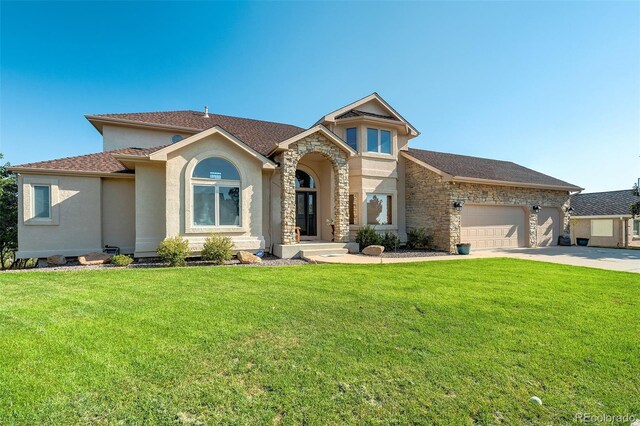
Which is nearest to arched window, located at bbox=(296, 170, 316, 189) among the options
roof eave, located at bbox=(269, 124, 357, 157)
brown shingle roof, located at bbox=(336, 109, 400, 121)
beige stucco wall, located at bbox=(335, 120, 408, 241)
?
beige stucco wall, located at bbox=(335, 120, 408, 241)

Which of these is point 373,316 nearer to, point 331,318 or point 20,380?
point 331,318

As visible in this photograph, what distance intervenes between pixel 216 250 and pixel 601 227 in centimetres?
2871

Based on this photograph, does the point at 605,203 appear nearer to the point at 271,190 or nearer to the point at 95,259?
the point at 271,190

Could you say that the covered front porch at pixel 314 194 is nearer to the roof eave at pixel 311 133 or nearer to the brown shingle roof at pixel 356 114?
the roof eave at pixel 311 133

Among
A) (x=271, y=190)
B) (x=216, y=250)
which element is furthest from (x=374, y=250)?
(x=216, y=250)

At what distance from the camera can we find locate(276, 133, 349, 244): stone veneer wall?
12.7 meters

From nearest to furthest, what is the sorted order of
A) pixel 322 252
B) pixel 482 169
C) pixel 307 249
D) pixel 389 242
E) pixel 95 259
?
pixel 95 259, pixel 307 249, pixel 322 252, pixel 389 242, pixel 482 169

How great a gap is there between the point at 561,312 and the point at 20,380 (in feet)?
27.2

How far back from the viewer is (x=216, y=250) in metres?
10.7

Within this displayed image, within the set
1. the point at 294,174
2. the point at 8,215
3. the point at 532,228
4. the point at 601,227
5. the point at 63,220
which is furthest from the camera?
the point at 601,227

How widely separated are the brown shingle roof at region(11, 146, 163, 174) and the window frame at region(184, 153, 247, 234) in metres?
1.89

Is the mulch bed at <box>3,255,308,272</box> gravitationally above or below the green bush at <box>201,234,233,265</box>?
below

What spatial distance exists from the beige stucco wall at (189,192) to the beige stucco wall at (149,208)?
55 centimetres

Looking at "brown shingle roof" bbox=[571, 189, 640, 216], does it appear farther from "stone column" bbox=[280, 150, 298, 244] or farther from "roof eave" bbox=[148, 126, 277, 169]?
"roof eave" bbox=[148, 126, 277, 169]
